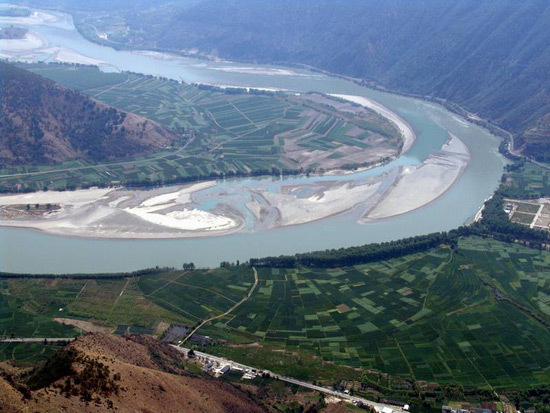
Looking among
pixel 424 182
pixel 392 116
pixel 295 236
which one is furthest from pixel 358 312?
pixel 392 116

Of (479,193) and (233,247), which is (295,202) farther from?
(479,193)

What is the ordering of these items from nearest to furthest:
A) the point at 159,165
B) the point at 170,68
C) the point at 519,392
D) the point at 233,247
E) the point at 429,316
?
the point at 519,392 → the point at 429,316 → the point at 233,247 → the point at 159,165 → the point at 170,68

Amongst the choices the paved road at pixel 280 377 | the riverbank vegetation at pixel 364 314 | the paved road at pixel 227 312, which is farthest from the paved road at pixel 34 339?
the paved road at pixel 227 312

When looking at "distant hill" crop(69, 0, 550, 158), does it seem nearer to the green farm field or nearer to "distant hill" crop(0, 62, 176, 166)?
the green farm field

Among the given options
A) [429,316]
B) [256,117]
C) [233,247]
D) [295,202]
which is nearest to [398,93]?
[256,117]

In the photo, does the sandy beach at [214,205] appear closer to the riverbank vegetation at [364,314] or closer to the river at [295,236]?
the river at [295,236]
